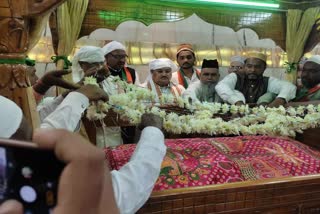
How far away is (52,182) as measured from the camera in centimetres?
46

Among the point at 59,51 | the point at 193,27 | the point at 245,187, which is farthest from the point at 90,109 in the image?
the point at 193,27

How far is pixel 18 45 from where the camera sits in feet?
4.71

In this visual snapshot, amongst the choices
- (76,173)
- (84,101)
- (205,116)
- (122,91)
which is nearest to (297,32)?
(205,116)

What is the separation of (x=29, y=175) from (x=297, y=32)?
5503 millimetres

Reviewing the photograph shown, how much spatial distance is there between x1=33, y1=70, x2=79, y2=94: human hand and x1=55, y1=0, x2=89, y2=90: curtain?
2385mm

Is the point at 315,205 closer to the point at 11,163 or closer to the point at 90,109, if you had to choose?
the point at 90,109

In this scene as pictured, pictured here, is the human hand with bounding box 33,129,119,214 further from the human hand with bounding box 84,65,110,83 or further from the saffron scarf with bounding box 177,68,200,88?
the saffron scarf with bounding box 177,68,200,88

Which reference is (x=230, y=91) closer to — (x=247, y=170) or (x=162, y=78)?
(x=162, y=78)

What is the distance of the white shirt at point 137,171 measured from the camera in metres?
1.15

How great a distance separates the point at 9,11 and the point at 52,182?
1.17m

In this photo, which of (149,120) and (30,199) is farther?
(149,120)

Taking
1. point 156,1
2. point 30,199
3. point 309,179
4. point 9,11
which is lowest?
point 309,179

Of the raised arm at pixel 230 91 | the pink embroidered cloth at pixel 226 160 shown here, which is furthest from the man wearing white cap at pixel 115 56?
the pink embroidered cloth at pixel 226 160

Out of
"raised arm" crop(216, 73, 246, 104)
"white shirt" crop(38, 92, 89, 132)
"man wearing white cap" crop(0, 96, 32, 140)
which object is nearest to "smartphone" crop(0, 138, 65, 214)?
"man wearing white cap" crop(0, 96, 32, 140)
